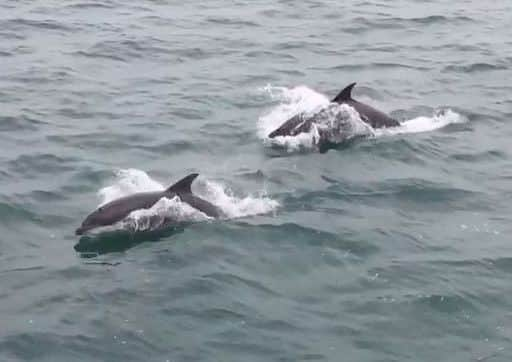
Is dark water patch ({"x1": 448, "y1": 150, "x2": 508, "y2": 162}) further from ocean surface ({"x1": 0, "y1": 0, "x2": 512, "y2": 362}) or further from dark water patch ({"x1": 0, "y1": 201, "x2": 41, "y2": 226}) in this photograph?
dark water patch ({"x1": 0, "y1": 201, "x2": 41, "y2": 226})

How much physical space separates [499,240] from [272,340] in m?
5.47

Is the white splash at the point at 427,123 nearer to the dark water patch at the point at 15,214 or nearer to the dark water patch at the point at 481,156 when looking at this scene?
the dark water patch at the point at 481,156

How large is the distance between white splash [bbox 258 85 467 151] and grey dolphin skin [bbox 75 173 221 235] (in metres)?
4.24

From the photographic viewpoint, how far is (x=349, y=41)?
31438 millimetres

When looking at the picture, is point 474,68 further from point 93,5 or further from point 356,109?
point 93,5

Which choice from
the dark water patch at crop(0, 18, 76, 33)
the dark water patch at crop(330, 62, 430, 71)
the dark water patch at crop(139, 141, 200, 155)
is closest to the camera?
the dark water patch at crop(139, 141, 200, 155)

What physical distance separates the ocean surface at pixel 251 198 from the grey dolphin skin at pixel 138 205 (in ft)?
0.61

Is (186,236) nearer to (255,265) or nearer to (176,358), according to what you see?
(255,265)

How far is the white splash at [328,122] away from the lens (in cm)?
2120

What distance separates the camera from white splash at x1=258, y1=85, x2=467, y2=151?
21.2 meters

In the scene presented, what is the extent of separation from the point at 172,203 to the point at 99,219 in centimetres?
144

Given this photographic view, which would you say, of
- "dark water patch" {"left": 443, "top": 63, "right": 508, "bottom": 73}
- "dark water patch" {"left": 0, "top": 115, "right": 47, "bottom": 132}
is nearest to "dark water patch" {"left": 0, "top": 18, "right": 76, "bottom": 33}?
"dark water patch" {"left": 0, "top": 115, "right": 47, "bottom": 132}

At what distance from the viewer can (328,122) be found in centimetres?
2155

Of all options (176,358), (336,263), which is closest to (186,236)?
(336,263)
